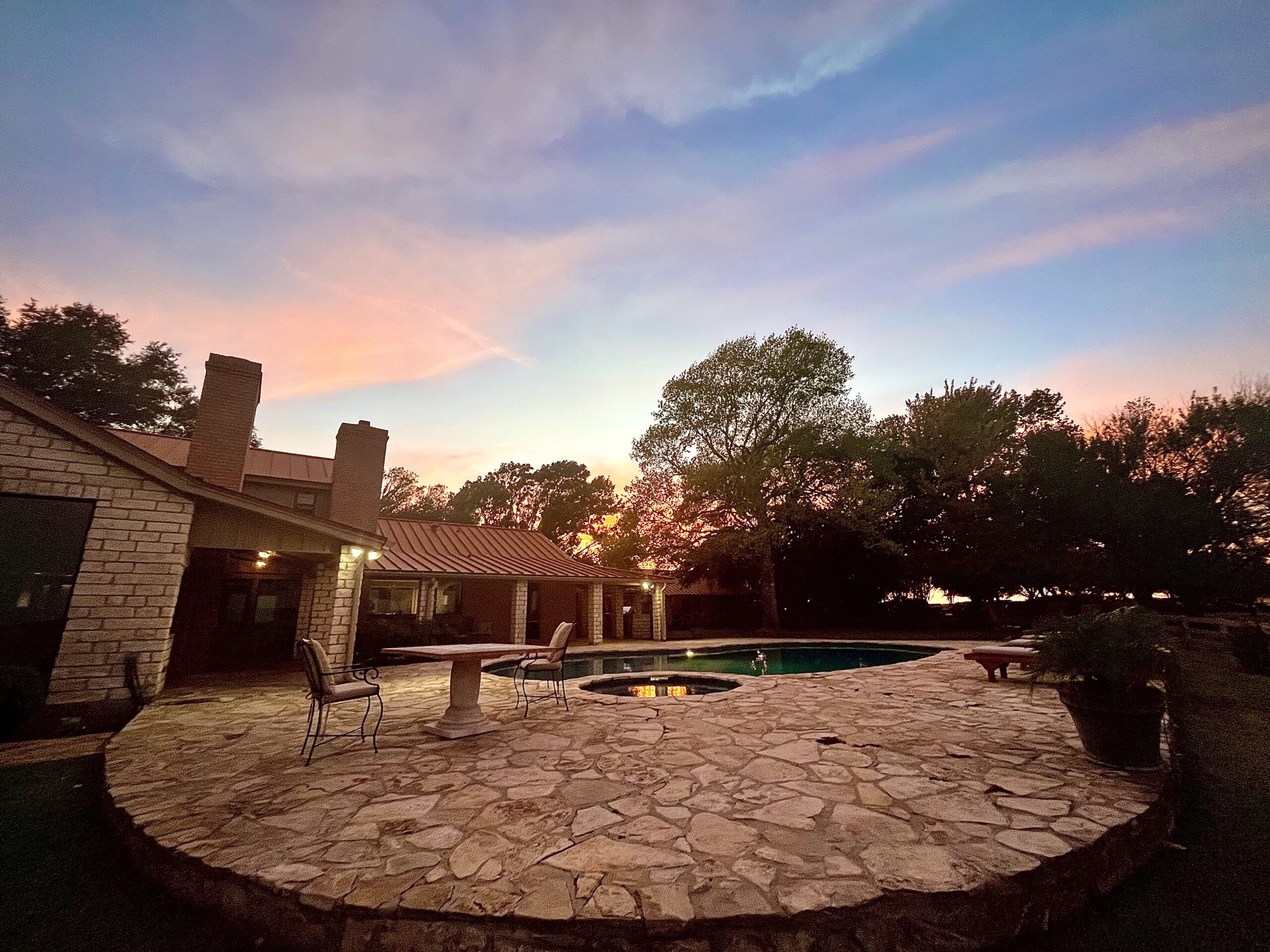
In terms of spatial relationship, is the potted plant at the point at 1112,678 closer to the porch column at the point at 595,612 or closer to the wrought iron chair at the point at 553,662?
the wrought iron chair at the point at 553,662

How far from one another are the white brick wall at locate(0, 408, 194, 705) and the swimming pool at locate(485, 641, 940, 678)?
622 centimetres

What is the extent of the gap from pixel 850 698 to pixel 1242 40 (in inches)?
432

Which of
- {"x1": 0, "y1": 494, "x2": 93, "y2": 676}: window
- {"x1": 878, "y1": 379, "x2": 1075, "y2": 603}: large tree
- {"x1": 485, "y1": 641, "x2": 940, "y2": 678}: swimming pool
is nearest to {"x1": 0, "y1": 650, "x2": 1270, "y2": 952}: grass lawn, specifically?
{"x1": 0, "y1": 494, "x2": 93, "y2": 676}: window

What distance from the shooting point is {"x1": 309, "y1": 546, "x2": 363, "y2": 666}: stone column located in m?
9.48

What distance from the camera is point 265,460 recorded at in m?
15.9

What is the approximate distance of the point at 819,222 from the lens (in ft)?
35.0

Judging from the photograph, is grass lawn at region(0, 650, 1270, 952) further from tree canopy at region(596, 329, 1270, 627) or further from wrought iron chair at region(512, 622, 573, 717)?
→ tree canopy at region(596, 329, 1270, 627)

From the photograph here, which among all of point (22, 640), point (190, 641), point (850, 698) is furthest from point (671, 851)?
point (22, 640)

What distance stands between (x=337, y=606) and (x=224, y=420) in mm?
4509

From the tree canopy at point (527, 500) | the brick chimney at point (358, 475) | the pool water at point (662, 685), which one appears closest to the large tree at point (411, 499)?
the tree canopy at point (527, 500)

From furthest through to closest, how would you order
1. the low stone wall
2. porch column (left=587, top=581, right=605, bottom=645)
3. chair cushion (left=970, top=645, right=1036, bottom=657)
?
1. porch column (left=587, top=581, right=605, bottom=645)
2. chair cushion (left=970, top=645, right=1036, bottom=657)
3. the low stone wall

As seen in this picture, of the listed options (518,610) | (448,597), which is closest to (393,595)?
(448,597)

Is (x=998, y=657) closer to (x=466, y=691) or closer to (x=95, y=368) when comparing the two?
(x=466, y=691)

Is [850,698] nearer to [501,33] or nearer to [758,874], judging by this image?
[758,874]
